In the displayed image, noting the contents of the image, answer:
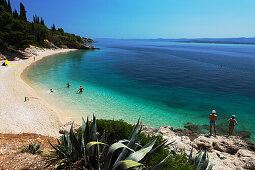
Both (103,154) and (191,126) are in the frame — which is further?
(191,126)

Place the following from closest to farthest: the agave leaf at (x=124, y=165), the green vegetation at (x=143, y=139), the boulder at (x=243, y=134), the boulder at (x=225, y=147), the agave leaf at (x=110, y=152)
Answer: the agave leaf at (x=124, y=165) < the agave leaf at (x=110, y=152) < the green vegetation at (x=143, y=139) < the boulder at (x=225, y=147) < the boulder at (x=243, y=134)

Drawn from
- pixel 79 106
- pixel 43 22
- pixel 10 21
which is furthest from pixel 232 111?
pixel 43 22

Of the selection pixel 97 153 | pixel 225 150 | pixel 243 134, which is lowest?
pixel 243 134

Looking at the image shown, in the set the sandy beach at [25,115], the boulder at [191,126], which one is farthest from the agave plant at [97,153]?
the boulder at [191,126]

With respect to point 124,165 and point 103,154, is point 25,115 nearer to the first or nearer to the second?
point 103,154

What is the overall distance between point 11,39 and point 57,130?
37640mm

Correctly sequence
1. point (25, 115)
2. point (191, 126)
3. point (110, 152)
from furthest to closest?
point (191, 126) → point (25, 115) → point (110, 152)

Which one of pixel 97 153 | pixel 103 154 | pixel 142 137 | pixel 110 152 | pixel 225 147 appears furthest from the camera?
pixel 225 147

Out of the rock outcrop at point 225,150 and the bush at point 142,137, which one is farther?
the rock outcrop at point 225,150

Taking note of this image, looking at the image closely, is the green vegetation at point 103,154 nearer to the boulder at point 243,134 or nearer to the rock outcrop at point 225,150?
the rock outcrop at point 225,150

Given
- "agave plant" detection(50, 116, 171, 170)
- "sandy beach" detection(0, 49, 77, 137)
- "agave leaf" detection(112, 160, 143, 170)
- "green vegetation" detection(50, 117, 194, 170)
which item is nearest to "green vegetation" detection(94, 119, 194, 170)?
"green vegetation" detection(50, 117, 194, 170)

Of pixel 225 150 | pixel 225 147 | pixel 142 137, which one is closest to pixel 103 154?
pixel 142 137

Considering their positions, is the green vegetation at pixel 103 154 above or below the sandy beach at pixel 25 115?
above

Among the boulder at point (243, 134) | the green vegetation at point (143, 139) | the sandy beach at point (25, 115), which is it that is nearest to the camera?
the green vegetation at point (143, 139)
